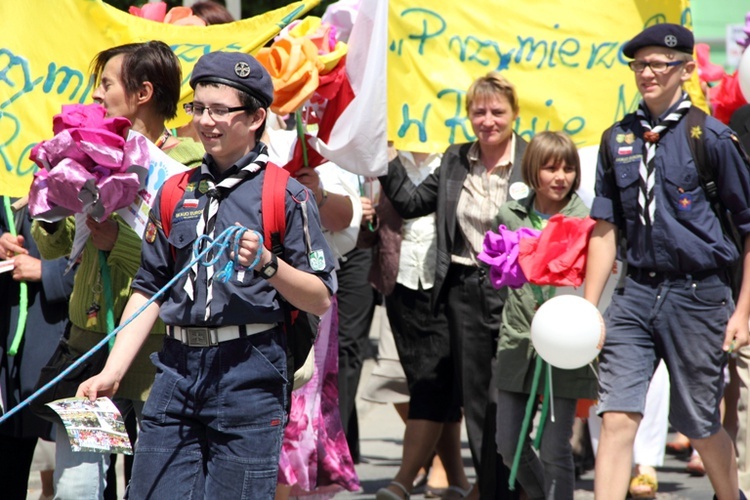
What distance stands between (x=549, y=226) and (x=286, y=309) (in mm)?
2142

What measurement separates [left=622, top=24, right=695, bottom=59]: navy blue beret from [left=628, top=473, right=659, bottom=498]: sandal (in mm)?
2647

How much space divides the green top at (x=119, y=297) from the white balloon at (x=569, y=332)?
1767 mm

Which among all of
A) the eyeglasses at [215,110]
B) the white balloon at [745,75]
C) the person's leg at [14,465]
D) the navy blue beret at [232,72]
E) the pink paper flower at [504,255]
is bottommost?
the person's leg at [14,465]

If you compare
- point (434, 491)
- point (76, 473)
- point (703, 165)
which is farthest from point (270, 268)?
point (434, 491)

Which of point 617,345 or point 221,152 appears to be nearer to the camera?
point 221,152

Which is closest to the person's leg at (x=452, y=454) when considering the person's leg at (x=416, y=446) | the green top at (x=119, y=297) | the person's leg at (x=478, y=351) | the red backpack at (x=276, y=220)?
the person's leg at (x=416, y=446)

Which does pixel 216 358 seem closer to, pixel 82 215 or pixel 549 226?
pixel 82 215

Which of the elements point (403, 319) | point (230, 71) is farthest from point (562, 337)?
A: point (230, 71)

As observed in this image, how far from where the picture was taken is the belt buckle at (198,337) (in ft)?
13.8

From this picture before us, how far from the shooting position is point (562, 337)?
5.74m

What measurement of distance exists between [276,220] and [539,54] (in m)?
3.42

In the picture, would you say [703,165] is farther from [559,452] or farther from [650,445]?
[650,445]

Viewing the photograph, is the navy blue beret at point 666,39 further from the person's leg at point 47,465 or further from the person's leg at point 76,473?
the person's leg at point 47,465

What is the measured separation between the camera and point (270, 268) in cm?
400
